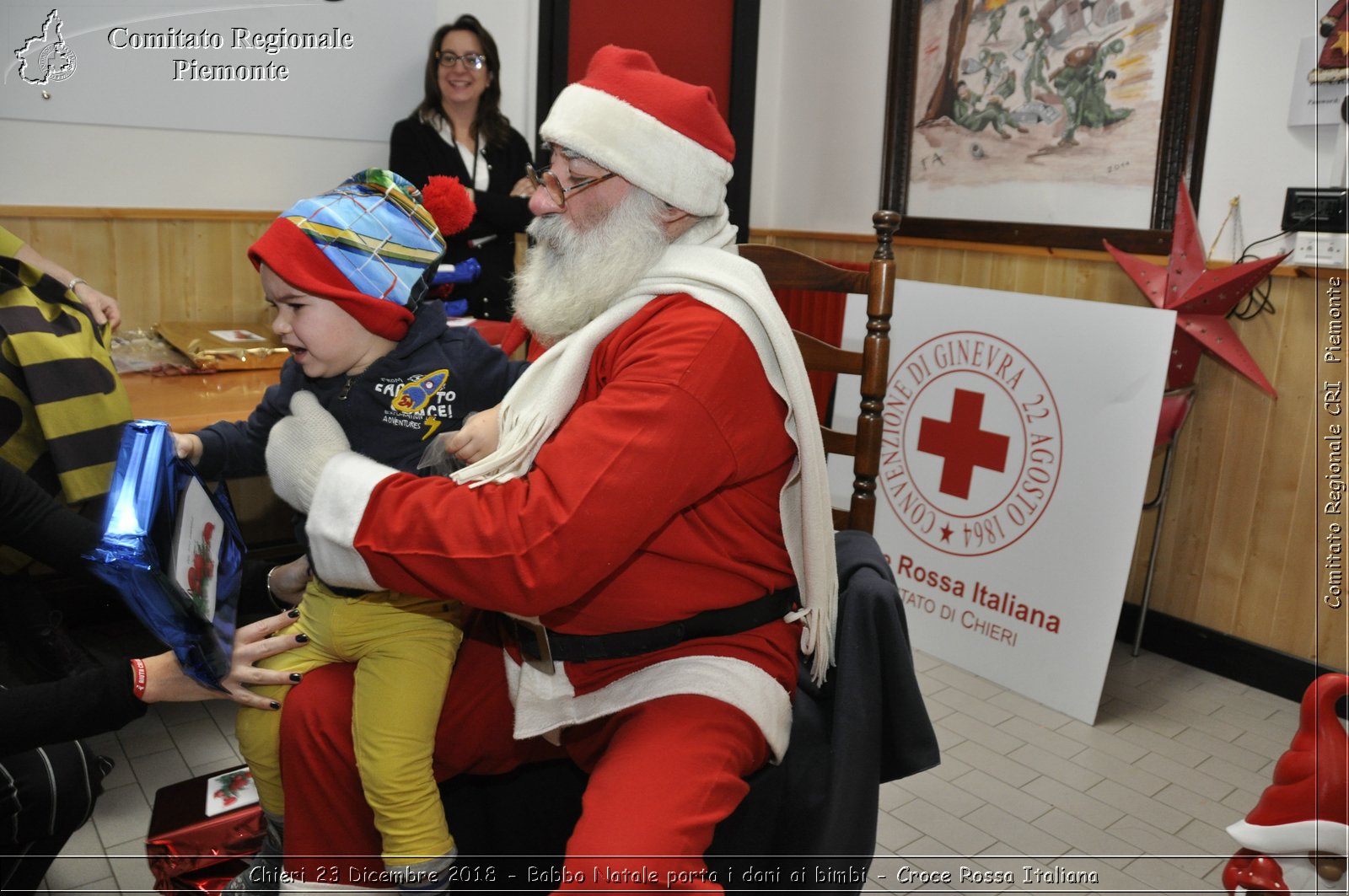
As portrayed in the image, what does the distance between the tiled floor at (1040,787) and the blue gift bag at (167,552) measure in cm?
97

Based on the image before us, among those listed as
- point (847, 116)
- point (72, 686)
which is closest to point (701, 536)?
point (72, 686)

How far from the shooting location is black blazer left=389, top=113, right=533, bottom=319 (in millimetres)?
2824

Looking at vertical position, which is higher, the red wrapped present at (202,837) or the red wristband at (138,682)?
the red wristband at (138,682)

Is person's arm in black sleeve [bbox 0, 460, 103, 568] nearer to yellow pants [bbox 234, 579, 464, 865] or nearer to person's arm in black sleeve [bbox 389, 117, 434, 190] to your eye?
yellow pants [bbox 234, 579, 464, 865]

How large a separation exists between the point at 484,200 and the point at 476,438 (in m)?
1.78

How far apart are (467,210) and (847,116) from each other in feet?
8.11

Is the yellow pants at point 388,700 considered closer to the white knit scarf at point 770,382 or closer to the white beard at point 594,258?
the white knit scarf at point 770,382

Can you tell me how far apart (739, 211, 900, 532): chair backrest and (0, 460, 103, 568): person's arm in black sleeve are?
1.11 meters

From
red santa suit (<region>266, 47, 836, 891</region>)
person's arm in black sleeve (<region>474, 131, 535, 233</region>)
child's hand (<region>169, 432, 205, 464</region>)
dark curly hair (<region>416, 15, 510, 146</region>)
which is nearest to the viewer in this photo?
red santa suit (<region>266, 47, 836, 891</region>)

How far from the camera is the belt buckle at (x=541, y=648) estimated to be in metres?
1.16

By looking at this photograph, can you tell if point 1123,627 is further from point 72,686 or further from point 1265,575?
point 72,686

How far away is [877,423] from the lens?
1.65m

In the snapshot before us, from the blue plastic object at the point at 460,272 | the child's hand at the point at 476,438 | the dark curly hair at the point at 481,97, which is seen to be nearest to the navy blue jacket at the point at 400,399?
the child's hand at the point at 476,438

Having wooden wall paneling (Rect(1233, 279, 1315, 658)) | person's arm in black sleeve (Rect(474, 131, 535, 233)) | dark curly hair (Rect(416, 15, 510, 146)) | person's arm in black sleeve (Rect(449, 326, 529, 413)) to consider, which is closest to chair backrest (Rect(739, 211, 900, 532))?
person's arm in black sleeve (Rect(449, 326, 529, 413))
